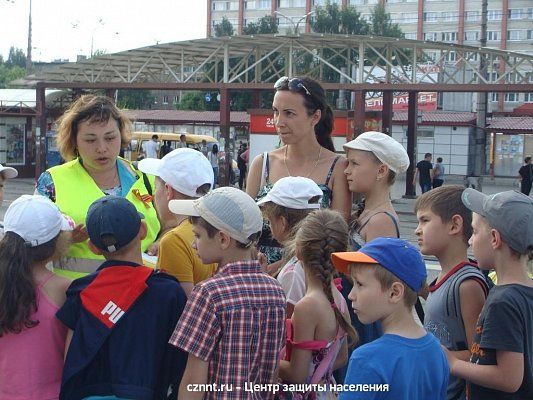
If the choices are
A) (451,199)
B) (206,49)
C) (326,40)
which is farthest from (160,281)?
(206,49)

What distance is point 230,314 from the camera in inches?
116

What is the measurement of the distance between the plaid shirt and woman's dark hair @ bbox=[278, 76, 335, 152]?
1.42 metres

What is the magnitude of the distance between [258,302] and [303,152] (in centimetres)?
150

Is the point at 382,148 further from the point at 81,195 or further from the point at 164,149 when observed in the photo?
the point at 164,149

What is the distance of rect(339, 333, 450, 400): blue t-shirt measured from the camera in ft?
8.93

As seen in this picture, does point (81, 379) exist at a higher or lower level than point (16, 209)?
lower

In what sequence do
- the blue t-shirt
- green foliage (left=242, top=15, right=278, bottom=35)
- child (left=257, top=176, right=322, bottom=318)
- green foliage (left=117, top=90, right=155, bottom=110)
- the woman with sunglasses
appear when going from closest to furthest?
1. the blue t-shirt
2. child (left=257, top=176, right=322, bottom=318)
3. the woman with sunglasses
4. green foliage (left=117, top=90, right=155, bottom=110)
5. green foliage (left=242, top=15, right=278, bottom=35)

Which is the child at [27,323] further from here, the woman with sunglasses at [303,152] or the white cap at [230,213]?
the woman with sunglasses at [303,152]

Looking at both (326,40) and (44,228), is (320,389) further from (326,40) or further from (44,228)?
(326,40)

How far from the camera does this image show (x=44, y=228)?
342 cm

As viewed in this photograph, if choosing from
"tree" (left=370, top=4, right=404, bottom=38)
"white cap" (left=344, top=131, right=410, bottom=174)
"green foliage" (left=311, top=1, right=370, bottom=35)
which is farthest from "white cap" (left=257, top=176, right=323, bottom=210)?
Result: "tree" (left=370, top=4, right=404, bottom=38)

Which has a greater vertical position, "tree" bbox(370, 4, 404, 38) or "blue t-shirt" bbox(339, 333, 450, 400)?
"tree" bbox(370, 4, 404, 38)

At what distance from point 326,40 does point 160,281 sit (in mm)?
23427

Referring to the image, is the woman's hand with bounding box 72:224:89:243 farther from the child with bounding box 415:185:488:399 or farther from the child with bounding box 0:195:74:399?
the child with bounding box 415:185:488:399
